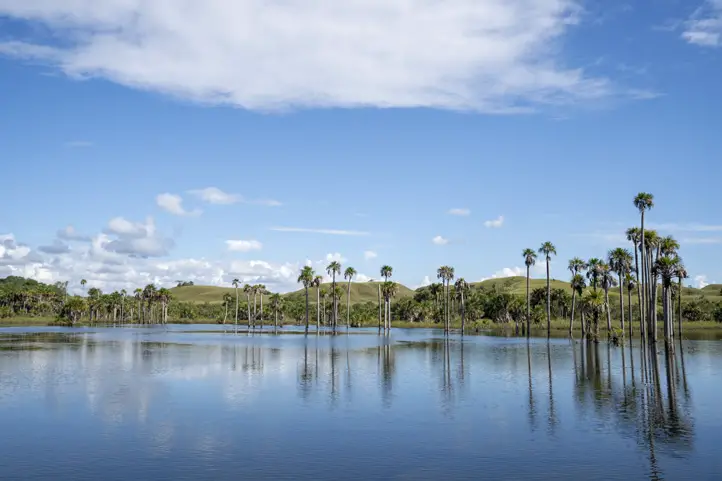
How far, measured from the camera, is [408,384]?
1981 inches

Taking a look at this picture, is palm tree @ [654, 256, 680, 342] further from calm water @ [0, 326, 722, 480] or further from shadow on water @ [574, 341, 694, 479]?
calm water @ [0, 326, 722, 480]

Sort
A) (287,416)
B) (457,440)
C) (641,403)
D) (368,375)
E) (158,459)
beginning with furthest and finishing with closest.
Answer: (368,375) < (641,403) < (287,416) < (457,440) < (158,459)

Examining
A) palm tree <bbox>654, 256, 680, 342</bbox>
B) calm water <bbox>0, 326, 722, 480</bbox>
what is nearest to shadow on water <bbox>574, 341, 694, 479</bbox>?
calm water <bbox>0, 326, 722, 480</bbox>

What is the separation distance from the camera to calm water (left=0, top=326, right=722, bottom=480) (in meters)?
24.9

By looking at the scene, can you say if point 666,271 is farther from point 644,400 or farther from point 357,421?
point 357,421

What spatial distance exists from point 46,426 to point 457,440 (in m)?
21.4

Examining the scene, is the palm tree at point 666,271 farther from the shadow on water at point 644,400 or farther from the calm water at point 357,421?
the calm water at point 357,421

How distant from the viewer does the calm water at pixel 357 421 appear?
24859 millimetres

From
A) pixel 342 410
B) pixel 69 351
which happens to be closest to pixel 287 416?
pixel 342 410

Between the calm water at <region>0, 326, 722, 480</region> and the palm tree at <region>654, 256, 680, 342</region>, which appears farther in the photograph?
the palm tree at <region>654, 256, 680, 342</region>

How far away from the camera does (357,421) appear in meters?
34.5

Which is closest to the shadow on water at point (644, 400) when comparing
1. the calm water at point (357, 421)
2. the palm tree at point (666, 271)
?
the calm water at point (357, 421)

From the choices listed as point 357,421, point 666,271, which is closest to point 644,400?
point 357,421

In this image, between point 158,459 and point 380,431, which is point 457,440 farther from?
point 158,459
